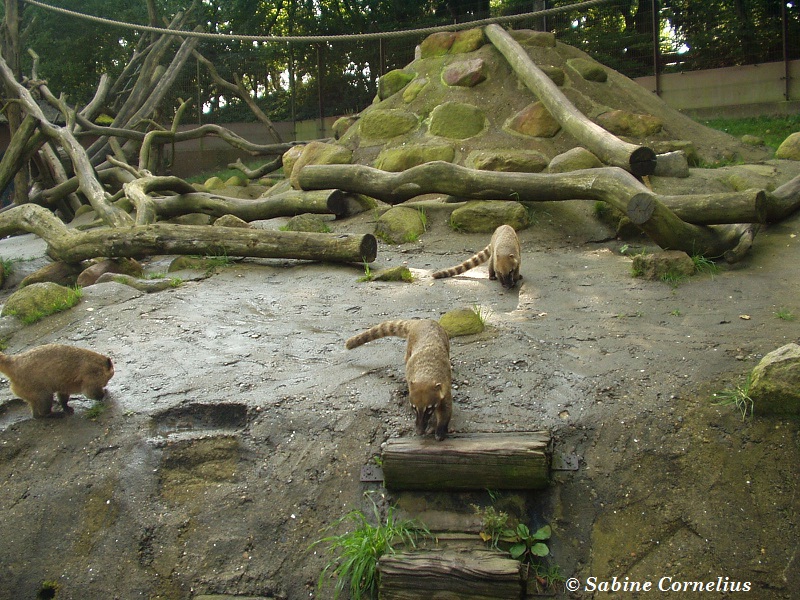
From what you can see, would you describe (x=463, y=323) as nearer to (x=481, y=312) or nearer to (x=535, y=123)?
(x=481, y=312)

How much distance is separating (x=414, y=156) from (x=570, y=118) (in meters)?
2.51

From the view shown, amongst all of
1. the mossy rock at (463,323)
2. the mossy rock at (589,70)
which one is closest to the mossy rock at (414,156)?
the mossy rock at (589,70)

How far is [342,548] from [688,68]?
1449cm

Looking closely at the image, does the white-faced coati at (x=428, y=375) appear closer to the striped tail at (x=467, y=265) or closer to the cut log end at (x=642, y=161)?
the striped tail at (x=467, y=265)

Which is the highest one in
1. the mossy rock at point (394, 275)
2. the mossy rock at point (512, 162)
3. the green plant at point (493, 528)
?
the mossy rock at point (512, 162)

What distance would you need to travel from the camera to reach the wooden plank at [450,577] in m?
3.84

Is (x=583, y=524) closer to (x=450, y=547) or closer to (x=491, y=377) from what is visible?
(x=450, y=547)

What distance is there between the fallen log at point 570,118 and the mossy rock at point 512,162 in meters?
0.60

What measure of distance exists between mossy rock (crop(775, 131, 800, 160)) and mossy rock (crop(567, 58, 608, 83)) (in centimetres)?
308

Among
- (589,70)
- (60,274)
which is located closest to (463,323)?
(60,274)

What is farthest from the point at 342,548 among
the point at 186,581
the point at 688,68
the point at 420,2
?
the point at 420,2

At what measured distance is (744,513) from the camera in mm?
4090

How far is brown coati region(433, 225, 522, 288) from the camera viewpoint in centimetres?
722

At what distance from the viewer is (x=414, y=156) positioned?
11188 millimetres
